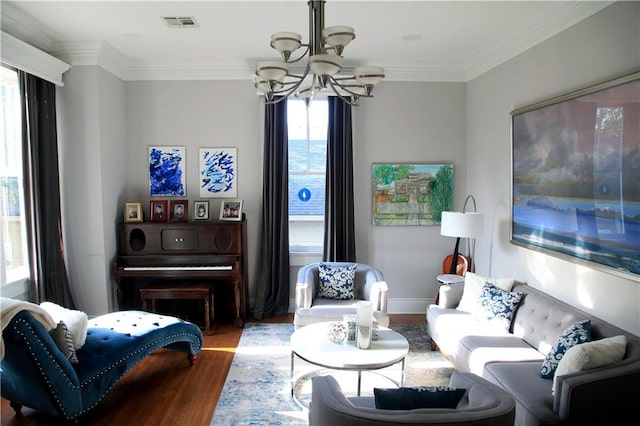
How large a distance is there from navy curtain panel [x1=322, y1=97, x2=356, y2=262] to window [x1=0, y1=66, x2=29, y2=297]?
9.60ft

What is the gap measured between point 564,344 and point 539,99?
78.3 inches

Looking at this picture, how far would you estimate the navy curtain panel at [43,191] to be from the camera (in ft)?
12.0

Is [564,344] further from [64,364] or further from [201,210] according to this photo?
[201,210]

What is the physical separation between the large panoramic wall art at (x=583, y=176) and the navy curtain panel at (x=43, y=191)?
13.9ft

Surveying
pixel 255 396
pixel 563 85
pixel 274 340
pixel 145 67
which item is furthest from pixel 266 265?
pixel 563 85

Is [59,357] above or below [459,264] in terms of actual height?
below

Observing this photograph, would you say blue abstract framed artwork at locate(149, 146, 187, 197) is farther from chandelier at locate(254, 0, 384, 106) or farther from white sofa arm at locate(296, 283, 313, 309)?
chandelier at locate(254, 0, 384, 106)

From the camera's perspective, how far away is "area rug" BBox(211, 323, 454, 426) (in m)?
2.86

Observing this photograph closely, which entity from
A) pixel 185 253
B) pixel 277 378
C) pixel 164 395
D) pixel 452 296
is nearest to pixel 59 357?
pixel 164 395

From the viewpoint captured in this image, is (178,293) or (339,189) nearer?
(178,293)

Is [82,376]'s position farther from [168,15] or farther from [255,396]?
[168,15]

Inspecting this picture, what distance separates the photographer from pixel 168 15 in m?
3.37

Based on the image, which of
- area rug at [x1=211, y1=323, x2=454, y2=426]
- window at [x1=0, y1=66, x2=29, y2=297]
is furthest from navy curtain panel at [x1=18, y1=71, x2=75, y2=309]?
area rug at [x1=211, y1=323, x2=454, y2=426]

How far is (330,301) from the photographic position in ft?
13.6
